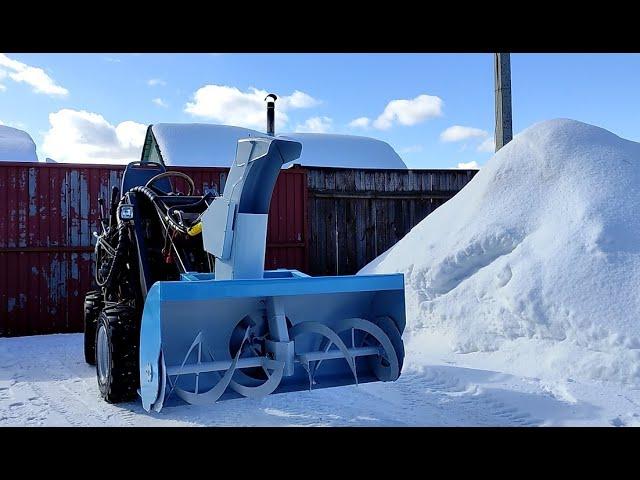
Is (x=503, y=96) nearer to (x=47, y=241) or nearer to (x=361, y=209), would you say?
(x=361, y=209)

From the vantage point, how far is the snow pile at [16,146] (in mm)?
32062

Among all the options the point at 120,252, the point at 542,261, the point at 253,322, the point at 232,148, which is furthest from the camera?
the point at 232,148

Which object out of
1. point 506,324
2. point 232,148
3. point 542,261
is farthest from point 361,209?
point 232,148

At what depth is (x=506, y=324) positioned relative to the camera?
5.98 m

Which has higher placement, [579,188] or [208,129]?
[208,129]

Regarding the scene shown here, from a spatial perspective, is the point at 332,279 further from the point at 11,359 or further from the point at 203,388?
the point at 11,359

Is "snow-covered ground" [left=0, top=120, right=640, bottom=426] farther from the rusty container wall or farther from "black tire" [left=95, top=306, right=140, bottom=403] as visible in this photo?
the rusty container wall

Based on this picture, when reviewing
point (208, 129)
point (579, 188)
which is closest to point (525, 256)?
point (579, 188)

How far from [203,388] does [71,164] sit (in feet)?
19.8

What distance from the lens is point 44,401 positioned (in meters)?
4.93

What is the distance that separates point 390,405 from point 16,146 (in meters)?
34.9

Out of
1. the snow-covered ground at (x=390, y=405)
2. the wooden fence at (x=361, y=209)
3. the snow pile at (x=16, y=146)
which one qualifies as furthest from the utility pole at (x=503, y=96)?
the snow pile at (x=16, y=146)

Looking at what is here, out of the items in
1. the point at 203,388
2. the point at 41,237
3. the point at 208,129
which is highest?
the point at 208,129

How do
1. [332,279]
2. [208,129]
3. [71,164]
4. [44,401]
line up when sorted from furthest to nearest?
1. [208,129]
2. [71,164]
3. [44,401]
4. [332,279]
